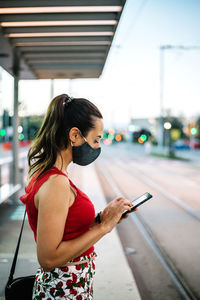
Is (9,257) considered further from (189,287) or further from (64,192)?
(64,192)

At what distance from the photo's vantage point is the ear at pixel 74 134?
1547 mm

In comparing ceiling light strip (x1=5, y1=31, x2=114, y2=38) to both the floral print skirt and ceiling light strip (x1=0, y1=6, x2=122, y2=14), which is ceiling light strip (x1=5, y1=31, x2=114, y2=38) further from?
the floral print skirt

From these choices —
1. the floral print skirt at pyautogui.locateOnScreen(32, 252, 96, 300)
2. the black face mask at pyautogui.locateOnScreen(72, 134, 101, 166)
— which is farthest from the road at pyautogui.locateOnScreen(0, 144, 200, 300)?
the black face mask at pyautogui.locateOnScreen(72, 134, 101, 166)

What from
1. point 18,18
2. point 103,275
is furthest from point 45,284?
point 18,18

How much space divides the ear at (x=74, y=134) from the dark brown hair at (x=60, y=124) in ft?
0.06

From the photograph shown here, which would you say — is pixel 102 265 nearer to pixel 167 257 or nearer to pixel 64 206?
pixel 167 257

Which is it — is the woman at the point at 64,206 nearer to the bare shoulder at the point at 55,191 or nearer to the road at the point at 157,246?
the bare shoulder at the point at 55,191

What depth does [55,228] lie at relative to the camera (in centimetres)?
134

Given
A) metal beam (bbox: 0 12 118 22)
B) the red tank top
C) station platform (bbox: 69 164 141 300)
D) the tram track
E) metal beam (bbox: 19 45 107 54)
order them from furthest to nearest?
metal beam (bbox: 19 45 107 54) → metal beam (bbox: 0 12 118 22) → the tram track → station platform (bbox: 69 164 141 300) → the red tank top

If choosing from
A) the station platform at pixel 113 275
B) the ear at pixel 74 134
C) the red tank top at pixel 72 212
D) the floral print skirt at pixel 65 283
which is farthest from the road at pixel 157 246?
the ear at pixel 74 134

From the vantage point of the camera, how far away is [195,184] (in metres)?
13.5

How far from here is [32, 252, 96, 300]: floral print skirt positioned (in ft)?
5.00

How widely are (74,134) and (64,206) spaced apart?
0.39 m

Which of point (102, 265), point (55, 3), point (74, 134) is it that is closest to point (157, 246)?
point (102, 265)
